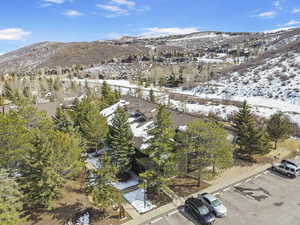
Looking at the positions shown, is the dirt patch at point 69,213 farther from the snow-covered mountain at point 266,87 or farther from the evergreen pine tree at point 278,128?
the snow-covered mountain at point 266,87

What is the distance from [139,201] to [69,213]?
21.6 ft

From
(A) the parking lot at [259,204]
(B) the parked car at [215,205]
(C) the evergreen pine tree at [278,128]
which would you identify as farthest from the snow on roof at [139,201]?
(C) the evergreen pine tree at [278,128]

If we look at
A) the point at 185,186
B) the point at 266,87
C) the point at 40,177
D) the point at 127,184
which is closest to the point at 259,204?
the point at 185,186

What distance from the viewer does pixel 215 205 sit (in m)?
16.9

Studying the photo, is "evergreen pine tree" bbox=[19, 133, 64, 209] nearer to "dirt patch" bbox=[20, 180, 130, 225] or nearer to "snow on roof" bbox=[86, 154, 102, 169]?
"dirt patch" bbox=[20, 180, 130, 225]

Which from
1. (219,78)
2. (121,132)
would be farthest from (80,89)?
(121,132)

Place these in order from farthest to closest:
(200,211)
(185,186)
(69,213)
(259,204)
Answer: (185,186) < (259,204) < (69,213) < (200,211)

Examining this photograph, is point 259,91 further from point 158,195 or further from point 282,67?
point 158,195

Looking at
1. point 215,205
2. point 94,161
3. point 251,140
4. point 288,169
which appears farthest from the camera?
point 94,161

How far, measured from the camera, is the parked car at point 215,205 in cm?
1653

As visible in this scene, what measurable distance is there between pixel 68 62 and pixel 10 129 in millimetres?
197716

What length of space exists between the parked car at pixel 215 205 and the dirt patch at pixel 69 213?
7190 millimetres

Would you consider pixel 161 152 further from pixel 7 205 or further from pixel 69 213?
pixel 7 205

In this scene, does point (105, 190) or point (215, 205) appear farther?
point (215, 205)
